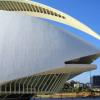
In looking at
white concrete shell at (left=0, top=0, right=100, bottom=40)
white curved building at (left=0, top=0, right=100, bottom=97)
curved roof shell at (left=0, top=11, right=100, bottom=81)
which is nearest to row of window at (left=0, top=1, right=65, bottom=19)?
white concrete shell at (left=0, top=0, right=100, bottom=40)

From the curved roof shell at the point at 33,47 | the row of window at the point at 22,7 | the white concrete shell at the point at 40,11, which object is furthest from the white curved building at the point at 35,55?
the row of window at the point at 22,7

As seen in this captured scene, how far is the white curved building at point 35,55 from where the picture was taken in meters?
34.8

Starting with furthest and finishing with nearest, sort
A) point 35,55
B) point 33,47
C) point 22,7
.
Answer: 1. point 22,7
2. point 33,47
3. point 35,55

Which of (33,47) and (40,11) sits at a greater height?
(40,11)

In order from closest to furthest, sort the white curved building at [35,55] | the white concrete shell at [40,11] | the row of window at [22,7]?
the white curved building at [35,55], the white concrete shell at [40,11], the row of window at [22,7]

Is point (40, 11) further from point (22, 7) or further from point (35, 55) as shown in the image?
point (35, 55)

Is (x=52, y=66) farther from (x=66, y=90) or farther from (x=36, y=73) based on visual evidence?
(x=66, y=90)

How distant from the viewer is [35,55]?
3525cm

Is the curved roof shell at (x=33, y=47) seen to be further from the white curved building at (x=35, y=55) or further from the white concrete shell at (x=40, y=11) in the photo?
the white concrete shell at (x=40, y=11)

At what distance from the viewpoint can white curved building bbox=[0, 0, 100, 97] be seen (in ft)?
114

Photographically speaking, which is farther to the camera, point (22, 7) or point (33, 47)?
point (22, 7)

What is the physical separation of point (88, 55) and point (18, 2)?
75.0ft

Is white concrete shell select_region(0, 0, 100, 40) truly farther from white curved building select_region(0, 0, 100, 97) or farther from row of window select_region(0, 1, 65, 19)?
white curved building select_region(0, 0, 100, 97)

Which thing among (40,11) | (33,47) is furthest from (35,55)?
(40,11)
